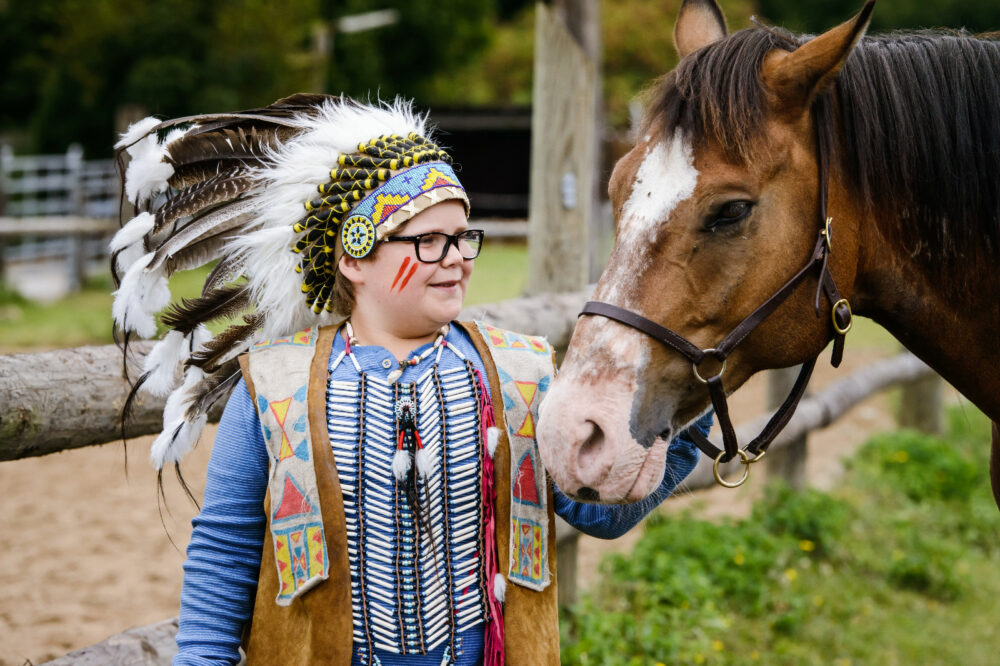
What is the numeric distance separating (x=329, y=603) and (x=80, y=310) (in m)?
9.88

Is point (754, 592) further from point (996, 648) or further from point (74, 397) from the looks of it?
point (74, 397)

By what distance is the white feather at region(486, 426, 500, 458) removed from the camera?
1614 mm

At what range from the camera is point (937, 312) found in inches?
75.0

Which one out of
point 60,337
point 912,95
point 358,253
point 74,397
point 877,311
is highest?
point 912,95

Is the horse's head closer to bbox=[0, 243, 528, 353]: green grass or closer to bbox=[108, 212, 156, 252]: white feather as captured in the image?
bbox=[108, 212, 156, 252]: white feather

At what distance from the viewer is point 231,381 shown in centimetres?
176

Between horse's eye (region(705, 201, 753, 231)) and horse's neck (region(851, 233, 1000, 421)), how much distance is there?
36cm

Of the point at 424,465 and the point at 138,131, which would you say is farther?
the point at 138,131

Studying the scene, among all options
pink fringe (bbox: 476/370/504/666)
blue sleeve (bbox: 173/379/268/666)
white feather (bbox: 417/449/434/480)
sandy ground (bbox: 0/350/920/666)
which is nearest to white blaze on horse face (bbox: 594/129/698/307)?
pink fringe (bbox: 476/370/504/666)

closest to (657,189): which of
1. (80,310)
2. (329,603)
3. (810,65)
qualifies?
(810,65)

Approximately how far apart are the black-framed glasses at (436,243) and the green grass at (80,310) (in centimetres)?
400

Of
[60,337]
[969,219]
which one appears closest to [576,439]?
[969,219]

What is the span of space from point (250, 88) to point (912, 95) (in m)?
17.2

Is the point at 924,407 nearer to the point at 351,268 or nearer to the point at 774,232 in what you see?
the point at 774,232
